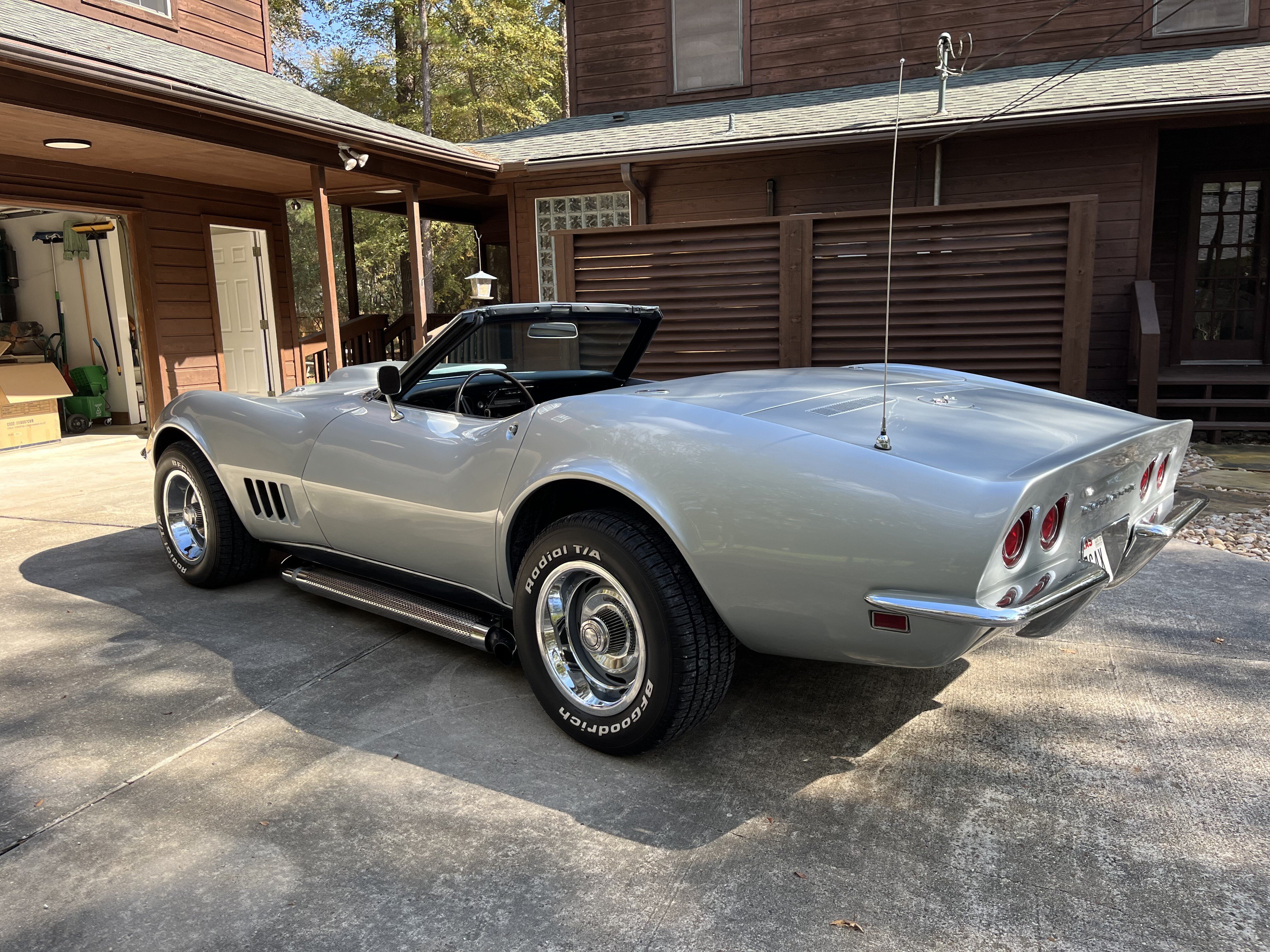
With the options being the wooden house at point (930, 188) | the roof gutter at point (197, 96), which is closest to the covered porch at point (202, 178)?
the roof gutter at point (197, 96)

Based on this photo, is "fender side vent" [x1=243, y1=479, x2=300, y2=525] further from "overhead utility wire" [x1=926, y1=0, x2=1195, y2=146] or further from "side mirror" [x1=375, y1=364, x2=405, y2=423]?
"overhead utility wire" [x1=926, y1=0, x2=1195, y2=146]

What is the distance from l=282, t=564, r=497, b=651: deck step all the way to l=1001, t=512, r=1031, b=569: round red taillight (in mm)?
1606

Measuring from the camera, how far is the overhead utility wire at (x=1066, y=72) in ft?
28.5

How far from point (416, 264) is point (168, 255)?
9.81 ft

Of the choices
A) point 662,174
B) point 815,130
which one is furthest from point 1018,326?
point 662,174

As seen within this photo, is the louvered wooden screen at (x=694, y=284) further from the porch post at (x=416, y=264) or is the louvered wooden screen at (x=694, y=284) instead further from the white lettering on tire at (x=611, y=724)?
the white lettering on tire at (x=611, y=724)

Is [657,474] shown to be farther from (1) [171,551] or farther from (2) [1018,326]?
(2) [1018,326]

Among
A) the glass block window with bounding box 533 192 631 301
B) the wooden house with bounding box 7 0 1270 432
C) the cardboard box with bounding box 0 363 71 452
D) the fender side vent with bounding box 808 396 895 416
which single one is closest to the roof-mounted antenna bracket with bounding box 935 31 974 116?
the wooden house with bounding box 7 0 1270 432

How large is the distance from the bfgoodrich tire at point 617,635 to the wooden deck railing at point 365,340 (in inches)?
373

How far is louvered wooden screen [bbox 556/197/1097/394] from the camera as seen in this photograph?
7156 mm

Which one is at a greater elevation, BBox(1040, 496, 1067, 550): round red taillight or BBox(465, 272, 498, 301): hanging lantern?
BBox(465, 272, 498, 301): hanging lantern

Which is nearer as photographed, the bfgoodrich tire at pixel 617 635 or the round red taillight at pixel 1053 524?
the round red taillight at pixel 1053 524

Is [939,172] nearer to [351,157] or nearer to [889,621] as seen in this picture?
[351,157]

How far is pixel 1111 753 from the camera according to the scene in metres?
2.53
